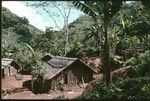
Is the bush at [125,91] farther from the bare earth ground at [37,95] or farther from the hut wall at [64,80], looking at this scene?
the hut wall at [64,80]

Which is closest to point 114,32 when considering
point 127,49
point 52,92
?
point 127,49

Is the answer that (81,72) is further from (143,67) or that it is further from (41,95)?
(143,67)

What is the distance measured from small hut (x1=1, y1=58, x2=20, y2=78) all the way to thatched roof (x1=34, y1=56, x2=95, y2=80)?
3.53m

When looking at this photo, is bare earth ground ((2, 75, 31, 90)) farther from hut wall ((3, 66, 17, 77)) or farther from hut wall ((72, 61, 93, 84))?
hut wall ((72, 61, 93, 84))

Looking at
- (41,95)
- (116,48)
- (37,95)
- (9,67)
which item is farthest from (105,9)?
(9,67)

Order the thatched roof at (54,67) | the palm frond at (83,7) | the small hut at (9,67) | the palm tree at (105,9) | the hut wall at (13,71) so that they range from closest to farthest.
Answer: the palm tree at (105,9), the palm frond at (83,7), the thatched roof at (54,67), the small hut at (9,67), the hut wall at (13,71)

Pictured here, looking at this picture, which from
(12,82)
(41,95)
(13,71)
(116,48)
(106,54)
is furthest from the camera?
(13,71)

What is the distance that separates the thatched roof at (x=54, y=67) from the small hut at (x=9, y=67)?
11.6 ft

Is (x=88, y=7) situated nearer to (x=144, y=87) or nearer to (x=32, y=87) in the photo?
(x=144, y=87)

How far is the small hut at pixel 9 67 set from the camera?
20.8 meters

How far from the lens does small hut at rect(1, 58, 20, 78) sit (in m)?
20.8

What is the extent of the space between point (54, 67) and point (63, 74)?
820 mm

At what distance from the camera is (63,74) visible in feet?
56.4

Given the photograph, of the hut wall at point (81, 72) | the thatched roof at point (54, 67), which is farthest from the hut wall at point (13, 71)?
the hut wall at point (81, 72)
